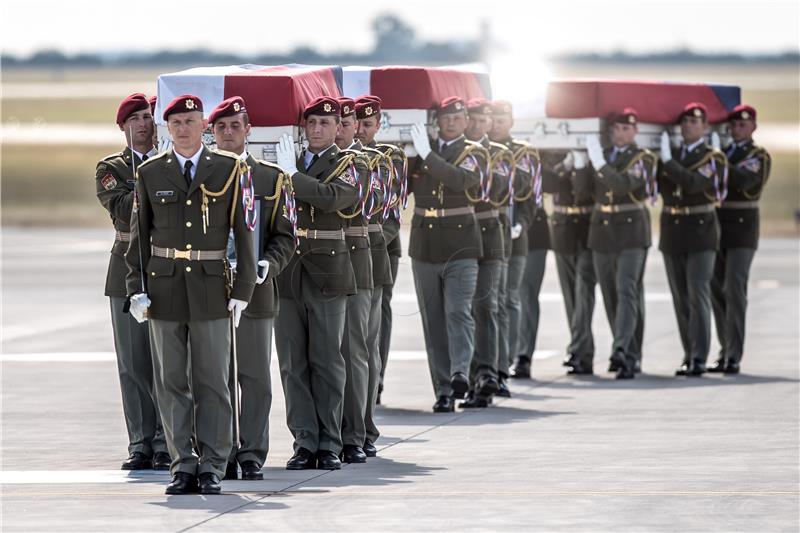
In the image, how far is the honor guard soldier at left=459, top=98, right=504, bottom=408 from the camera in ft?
42.2

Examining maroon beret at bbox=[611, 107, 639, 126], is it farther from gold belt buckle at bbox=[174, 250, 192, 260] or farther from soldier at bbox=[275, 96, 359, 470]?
gold belt buckle at bbox=[174, 250, 192, 260]

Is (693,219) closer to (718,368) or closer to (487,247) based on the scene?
(718,368)

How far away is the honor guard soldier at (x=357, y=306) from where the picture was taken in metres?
10.3

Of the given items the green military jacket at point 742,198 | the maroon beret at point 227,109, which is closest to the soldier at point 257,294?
the maroon beret at point 227,109

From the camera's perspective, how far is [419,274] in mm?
12953

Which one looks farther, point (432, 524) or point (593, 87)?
point (593, 87)

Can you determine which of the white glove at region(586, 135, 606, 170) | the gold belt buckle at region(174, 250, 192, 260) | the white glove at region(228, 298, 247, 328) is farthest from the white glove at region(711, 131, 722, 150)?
the gold belt buckle at region(174, 250, 192, 260)

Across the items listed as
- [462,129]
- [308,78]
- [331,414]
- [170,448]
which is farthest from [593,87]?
[170,448]

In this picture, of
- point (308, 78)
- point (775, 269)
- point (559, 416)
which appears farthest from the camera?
point (775, 269)

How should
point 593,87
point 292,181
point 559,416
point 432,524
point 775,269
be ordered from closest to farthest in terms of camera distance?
1. point 432,524
2. point 292,181
3. point 559,416
4. point 593,87
5. point 775,269

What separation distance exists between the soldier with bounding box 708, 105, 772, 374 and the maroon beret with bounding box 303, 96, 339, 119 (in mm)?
5545

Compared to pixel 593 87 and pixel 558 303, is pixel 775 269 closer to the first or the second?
pixel 558 303

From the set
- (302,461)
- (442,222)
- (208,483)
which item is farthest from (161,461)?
Result: (442,222)

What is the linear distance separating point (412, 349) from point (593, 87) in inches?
135
